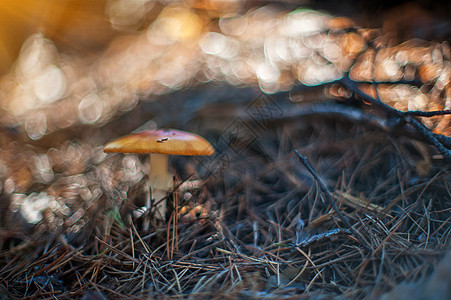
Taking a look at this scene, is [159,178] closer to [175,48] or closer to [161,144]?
[161,144]

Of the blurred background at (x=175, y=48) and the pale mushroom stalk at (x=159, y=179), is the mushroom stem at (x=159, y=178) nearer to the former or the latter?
the pale mushroom stalk at (x=159, y=179)

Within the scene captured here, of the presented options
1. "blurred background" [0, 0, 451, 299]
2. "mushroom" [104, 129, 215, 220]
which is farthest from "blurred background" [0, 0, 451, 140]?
"mushroom" [104, 129, 215, 220]

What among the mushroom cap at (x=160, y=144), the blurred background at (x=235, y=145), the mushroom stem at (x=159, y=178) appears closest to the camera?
the blurred background at (x=235, y=145)

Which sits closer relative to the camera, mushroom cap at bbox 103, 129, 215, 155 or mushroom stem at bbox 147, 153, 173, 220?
mushroom cap at bbox 103, 129, 215, 155

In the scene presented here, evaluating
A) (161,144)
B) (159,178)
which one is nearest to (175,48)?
(159,178)

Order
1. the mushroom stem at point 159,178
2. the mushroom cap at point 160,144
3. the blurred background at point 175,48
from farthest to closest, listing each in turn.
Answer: the blurred background at point 175,48, the mushroom stem at point 159,178, the mushroom cap at point 160,144

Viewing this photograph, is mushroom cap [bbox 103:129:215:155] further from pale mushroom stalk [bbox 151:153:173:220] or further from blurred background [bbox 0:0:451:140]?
blurred background [bbox 0:0:451:140]

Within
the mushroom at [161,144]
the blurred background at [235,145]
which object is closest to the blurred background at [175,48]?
the blurred background at [235,145]

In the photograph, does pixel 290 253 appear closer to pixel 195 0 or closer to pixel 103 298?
pixel 103 298
